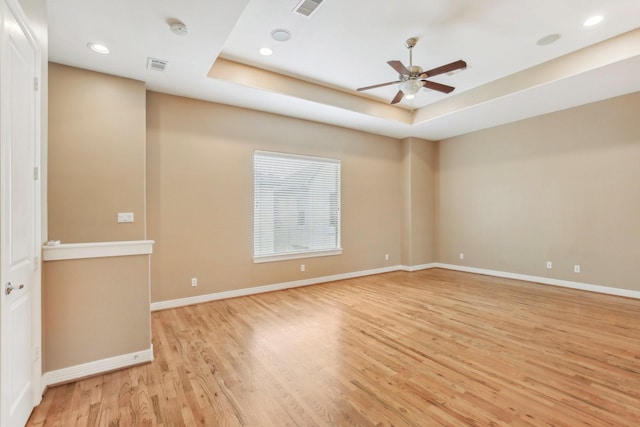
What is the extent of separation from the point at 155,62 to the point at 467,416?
14.5 feet

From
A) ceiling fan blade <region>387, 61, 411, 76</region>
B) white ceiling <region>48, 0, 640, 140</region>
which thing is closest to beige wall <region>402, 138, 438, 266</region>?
white ceiling <region>48, 0, 640, 140</region>

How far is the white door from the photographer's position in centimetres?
159

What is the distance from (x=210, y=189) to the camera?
4.54 metres

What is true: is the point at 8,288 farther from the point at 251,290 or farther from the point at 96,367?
the point at 251,290

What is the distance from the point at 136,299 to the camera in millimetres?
2633

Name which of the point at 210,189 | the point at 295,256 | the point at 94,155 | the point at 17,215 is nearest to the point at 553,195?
the point at 295,256

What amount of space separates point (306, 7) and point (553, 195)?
5.31 meters

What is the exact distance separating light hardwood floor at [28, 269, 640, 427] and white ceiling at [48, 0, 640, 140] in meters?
3.08

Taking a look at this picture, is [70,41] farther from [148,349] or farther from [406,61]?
[406,61]

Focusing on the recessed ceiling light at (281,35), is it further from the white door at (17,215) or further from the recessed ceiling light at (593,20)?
the recessed ceiling light at (593,20)

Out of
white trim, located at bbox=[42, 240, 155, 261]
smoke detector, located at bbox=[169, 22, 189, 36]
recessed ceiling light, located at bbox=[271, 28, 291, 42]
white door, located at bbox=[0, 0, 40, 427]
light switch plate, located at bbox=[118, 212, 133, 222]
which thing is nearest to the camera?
white door, located at bbox=[0, 0, 40, 427]

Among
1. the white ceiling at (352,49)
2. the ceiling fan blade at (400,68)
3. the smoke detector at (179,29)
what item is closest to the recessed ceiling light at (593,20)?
the white ceiling at (352,49)

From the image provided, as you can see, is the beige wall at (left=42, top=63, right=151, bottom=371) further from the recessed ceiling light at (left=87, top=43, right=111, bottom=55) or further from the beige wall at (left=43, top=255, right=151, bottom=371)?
the recessed ceiling light at (left=87, top=43, right=111, bottom=55)

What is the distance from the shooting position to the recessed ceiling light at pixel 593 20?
10.2 ft
